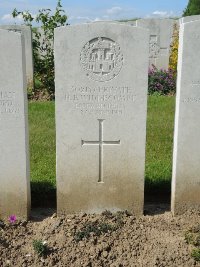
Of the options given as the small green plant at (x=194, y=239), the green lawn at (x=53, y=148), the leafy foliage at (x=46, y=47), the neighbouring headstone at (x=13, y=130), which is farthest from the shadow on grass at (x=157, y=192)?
the leafy foliage at (x=46, y=47)

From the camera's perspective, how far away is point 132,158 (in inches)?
156

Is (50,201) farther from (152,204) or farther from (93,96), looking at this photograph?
(93,96)

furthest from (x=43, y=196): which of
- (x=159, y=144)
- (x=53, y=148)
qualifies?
(x=159, y=144)

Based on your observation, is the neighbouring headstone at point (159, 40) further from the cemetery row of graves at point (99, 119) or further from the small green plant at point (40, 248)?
the small green plant at point (40, 248)

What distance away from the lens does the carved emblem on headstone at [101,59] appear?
3695 millimetres

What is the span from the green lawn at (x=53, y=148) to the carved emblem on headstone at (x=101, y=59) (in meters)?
1.55

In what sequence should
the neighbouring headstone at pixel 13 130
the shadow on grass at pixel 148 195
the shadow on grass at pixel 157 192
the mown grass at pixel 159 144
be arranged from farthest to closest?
the mown grass at pixel 159 144 < the shadow on grass at pixel 157 192 < the shadow on grass at pixel 148 195 < the neighbouring headstone at pixel 13 130

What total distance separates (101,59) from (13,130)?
105cm

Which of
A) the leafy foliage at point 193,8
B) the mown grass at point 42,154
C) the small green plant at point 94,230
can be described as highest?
the leafy foliage at point 193,8

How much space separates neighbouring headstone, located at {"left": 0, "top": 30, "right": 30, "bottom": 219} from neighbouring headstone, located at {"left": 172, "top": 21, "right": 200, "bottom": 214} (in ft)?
4.75

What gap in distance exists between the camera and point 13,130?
378 centimetres

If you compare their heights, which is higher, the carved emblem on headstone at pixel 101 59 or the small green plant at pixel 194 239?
the carved emblem on headstone at pixel 101 59

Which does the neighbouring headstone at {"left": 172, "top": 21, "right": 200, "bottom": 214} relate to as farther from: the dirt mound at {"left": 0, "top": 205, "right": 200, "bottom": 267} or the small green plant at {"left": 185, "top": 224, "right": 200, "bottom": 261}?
the small green plant at {"left": 185, "top": 224, "right": 200, "bottom": 261}

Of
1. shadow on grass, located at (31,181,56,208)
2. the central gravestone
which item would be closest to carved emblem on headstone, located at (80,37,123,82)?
the central gravestone
